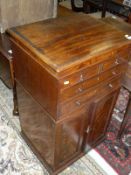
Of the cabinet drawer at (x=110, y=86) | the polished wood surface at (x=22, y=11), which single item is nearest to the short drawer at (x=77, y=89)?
the cabinet drawer at (x=110, y=86)

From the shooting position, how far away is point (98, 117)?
129 cm

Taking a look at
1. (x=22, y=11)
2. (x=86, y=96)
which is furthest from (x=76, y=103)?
(x=22, y=11)

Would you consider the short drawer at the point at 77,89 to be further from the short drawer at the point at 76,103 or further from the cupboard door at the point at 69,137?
the cupboard door at the point at 69,137

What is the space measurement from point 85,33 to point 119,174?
101 cm

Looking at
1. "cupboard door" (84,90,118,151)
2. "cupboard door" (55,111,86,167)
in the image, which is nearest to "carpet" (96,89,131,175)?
"cupboard door" (84,90,118,151)

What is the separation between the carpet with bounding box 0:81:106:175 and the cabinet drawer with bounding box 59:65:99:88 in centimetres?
78

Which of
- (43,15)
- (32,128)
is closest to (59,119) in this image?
(32,128)

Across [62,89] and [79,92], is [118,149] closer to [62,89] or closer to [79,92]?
[79,92]

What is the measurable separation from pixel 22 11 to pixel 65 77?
0.91 metres

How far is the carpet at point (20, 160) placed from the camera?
1.41 m

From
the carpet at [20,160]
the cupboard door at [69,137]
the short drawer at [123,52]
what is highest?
the short drawer at [123,52]

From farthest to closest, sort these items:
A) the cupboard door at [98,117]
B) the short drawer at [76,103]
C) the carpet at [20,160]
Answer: the carpet at [20,160] → the cupboard door at [98,117] → the short drawer at [76,103]

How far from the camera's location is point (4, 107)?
6.19ft

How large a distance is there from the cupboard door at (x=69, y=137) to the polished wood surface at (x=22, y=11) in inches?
35.7
